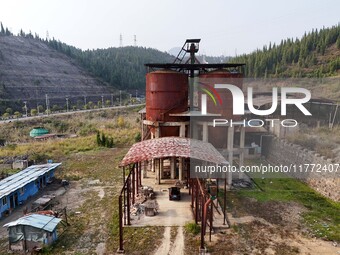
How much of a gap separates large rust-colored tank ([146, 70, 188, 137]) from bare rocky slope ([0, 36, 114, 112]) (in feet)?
206

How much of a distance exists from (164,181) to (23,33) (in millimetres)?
153327

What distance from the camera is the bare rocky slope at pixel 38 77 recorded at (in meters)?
81.9

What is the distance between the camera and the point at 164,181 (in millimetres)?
19922

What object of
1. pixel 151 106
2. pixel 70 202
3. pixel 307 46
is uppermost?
pixel 307 46

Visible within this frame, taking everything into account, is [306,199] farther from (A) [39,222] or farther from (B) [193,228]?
(A) [39,222]

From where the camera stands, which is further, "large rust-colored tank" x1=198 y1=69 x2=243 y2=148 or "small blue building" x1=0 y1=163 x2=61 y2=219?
"large rust-colored tank" x1=198 y1=69 x2=243 y2=148

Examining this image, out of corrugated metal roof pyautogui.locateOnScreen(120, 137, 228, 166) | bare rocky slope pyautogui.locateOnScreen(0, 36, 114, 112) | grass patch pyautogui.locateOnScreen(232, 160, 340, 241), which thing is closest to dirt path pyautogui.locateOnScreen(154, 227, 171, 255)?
corrugated metal roof pyautogui.locateOnScreen(120, 137, 228, 166)

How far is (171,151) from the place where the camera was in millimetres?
14227

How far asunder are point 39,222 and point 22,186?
5.22 m

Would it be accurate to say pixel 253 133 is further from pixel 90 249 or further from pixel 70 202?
pixel 90 249

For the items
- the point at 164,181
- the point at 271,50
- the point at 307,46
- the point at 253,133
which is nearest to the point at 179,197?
the point at 164,181

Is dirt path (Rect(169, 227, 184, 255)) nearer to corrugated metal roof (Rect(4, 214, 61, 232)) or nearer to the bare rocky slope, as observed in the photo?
corrugated metal roof (Rect(4, 214, 61, 232))

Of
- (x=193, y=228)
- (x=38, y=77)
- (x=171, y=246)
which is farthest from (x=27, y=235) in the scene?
(x=38, y=77)

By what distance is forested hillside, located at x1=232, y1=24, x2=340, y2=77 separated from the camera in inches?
2753
